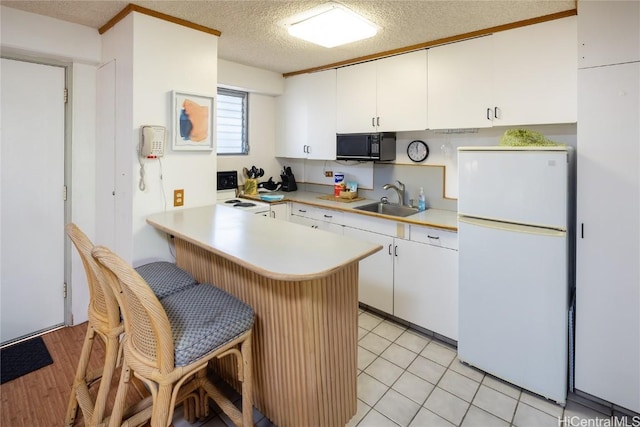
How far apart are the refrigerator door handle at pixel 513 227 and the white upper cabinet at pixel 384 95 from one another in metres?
0.97

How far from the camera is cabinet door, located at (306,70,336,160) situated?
3.49m

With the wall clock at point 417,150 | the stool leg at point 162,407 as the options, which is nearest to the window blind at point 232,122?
the wall clock at point 417,150

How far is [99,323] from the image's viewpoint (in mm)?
1646

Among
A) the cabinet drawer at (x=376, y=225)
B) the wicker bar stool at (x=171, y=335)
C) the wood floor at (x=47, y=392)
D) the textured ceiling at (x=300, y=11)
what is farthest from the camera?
the cabinet drawer at (x=376, y=225)

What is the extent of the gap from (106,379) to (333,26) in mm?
2298

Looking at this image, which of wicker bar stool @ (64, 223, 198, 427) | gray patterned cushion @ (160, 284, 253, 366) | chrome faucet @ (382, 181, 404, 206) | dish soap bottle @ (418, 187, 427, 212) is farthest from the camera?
chrome faucet @ (382, 181, 404, 206)

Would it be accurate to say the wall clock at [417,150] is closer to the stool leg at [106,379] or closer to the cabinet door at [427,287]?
the cabinet door at [427,287]

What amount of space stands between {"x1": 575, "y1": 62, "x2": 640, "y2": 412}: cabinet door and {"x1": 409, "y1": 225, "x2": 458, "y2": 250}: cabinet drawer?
2.33ft

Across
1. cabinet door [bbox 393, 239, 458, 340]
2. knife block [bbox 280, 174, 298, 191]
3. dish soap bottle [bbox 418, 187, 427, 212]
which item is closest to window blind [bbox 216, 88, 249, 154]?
knife block [bbox 280, 174, 298, 191]

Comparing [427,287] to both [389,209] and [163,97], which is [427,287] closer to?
[389,209]

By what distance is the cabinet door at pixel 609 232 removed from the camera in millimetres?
1773

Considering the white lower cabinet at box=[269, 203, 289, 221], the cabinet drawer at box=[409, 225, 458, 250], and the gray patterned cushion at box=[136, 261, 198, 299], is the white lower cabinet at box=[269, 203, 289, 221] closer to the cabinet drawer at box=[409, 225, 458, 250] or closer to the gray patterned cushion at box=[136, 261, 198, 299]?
the cabinet drawer at box=[409, 225, 458, 250]

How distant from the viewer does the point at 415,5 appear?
2.09 m

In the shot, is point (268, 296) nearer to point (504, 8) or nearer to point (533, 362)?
point (533, 362)
